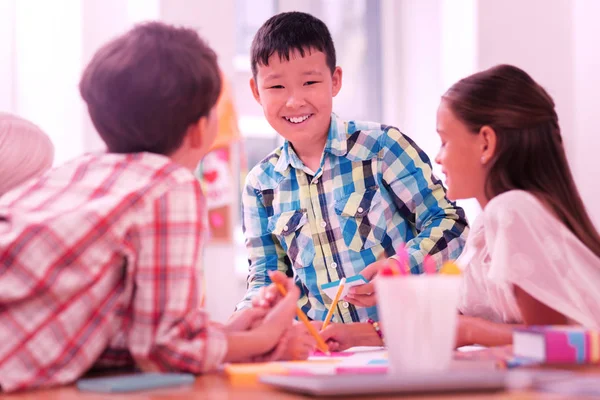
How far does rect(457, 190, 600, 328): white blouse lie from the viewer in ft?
4.02

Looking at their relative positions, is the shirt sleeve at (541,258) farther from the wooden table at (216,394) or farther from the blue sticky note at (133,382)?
the blue sticky note at (133,382)

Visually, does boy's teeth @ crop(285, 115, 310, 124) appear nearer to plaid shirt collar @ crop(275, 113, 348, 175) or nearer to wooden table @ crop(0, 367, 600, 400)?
plaid shirt collar @ crop(275, 113, 348, 175)

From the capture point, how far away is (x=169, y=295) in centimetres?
96

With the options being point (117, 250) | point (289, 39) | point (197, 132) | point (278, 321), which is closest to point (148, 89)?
point (197, 132)

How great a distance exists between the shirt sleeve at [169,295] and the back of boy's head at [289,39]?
899 mm

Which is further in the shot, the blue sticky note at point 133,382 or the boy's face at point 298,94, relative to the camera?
the boy's face at point 298,94

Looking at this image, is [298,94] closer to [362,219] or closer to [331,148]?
[331,148]

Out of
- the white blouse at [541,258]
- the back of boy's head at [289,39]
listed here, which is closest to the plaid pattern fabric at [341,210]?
the back of boy's head at [289,39]

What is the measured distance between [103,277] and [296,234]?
0.95 meters

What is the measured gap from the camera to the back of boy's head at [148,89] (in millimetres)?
1060

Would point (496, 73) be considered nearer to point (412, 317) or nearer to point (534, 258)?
point (534, 258)

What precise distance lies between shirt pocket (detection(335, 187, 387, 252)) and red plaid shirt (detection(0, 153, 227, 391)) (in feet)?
2.85

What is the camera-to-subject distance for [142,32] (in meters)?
1.11

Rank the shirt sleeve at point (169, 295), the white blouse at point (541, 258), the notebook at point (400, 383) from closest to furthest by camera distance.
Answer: the notebook at point (400, 383) < the shirt sleeve at point (169, 295) < the white blouse at point (541, 258)
